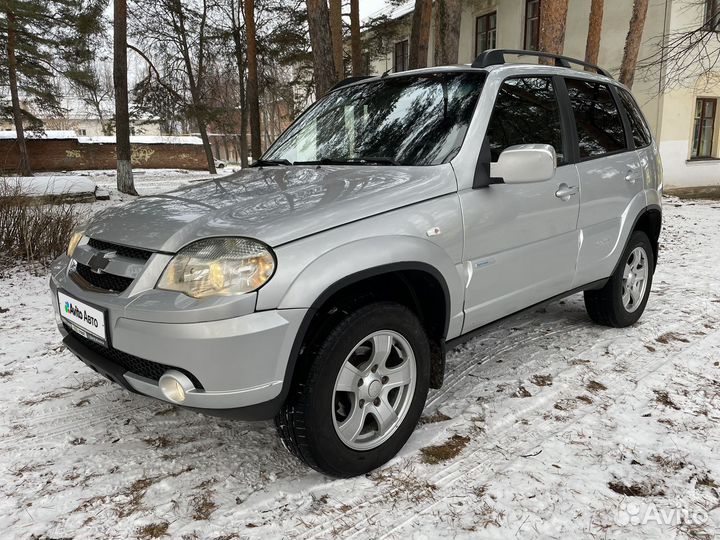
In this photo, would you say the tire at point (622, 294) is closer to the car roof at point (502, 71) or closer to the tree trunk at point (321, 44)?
the car roof at point (502, 71)

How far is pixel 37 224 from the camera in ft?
21.5

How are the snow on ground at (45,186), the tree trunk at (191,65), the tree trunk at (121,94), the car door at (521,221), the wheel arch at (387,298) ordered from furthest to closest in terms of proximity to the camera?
the tree trunk at (191,65) < the tree trunk at (121,94) < the snow on ground at (45,186) < the car door at (521,221) < the wheel arch at (387,298)

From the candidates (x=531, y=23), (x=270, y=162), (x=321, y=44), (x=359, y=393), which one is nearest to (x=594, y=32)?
(x=321, y=44)

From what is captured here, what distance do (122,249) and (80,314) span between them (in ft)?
1.21

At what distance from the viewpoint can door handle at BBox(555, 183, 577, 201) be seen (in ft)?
10.9

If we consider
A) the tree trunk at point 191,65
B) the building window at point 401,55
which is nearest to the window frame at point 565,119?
the tree trunk at point 191,65

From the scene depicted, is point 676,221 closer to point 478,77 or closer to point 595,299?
point 595,299

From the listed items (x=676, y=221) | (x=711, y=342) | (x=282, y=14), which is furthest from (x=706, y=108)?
(x=711, y=342)

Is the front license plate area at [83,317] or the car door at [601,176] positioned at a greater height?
the car door at [601,176]

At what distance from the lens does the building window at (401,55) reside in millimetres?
24867

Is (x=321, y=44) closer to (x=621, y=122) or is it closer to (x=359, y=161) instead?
(x=621, y=122)

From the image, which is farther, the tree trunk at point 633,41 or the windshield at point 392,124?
the tree trunk at point 633,41

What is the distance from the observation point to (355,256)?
227cm

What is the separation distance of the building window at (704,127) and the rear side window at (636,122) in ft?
50.9
